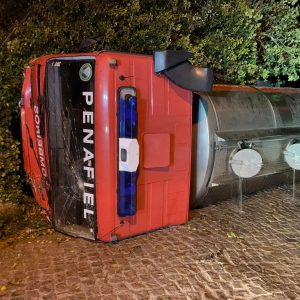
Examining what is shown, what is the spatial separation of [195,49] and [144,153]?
386 centimetres

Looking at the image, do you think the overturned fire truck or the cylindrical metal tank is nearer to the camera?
the overturned fire truck

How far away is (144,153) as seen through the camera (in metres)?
4.50

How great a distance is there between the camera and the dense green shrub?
19.2 ft

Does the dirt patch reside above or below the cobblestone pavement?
above

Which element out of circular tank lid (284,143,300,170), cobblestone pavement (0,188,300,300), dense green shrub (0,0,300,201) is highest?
dense green shrub (0,0,300,201)

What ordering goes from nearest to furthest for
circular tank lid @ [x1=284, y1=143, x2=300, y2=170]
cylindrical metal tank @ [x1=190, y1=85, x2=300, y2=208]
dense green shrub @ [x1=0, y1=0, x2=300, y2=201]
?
cylindrical metal tank @ [x1=190, y1=85, x2=300, y2=208] → dense green shrub @ [x1=0, y1=0, x2=300, y2=201] → circular tank lid @ [x1=284, y1=143, x2=300, y2=170]

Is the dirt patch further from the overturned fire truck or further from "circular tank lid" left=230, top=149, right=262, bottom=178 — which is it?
"circular tank lid" left=230, top=149, right=262, bottom=178

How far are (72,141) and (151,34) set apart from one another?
3.43m

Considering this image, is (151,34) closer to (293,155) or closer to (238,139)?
(238,139)

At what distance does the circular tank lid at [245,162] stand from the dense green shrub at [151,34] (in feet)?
9.60

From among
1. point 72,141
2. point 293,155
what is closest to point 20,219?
point 72,141

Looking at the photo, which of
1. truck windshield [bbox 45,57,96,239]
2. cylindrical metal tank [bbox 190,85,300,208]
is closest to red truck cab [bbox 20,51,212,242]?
truck windshield [bbox 45,57,96,239]

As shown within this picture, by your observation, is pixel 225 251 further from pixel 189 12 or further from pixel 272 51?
pixel 272 51

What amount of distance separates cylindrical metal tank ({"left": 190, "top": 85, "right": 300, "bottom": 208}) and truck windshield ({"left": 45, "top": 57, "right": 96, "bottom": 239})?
65.2 inches
